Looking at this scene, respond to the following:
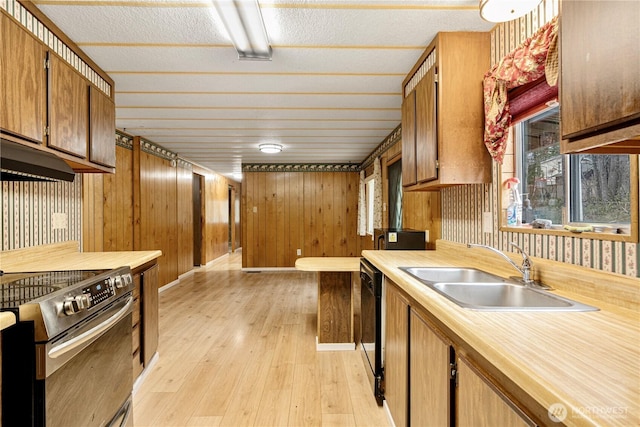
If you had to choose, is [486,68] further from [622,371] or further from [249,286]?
[249,286]

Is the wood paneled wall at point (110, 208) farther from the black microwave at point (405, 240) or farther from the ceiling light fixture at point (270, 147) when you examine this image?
the black microwave at point (405, 240)

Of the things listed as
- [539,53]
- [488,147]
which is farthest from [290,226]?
[539,53]

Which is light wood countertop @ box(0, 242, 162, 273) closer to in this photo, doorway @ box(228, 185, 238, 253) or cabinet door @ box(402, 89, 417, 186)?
cabinet door @ box(402, 89, 417, 186)

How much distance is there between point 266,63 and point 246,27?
0.48m

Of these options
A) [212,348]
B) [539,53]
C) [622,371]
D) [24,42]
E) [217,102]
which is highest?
[217,102]

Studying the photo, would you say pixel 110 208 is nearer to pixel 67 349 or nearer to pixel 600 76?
pixel 67 349

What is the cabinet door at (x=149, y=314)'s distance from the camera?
2211 mm

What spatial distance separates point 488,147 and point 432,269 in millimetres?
743

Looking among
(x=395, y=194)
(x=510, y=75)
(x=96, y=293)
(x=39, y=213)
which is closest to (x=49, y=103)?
(x=39, y=213)

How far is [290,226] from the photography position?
635cm

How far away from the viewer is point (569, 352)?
2.26 feet

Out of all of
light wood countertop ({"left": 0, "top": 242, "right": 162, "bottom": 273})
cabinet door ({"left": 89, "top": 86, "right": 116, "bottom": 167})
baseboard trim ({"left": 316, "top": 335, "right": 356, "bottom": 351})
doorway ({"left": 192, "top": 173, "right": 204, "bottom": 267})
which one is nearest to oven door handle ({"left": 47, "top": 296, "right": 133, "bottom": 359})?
light wood countertop ({"left": 0, "top": 242, "right": 162, "bottom": 273})

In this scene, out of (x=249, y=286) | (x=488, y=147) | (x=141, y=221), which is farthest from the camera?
(x=249, y=286)

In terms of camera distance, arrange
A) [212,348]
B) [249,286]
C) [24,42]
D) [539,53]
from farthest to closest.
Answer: [249,286] → [212,348] → [24,42] → [539,53]
